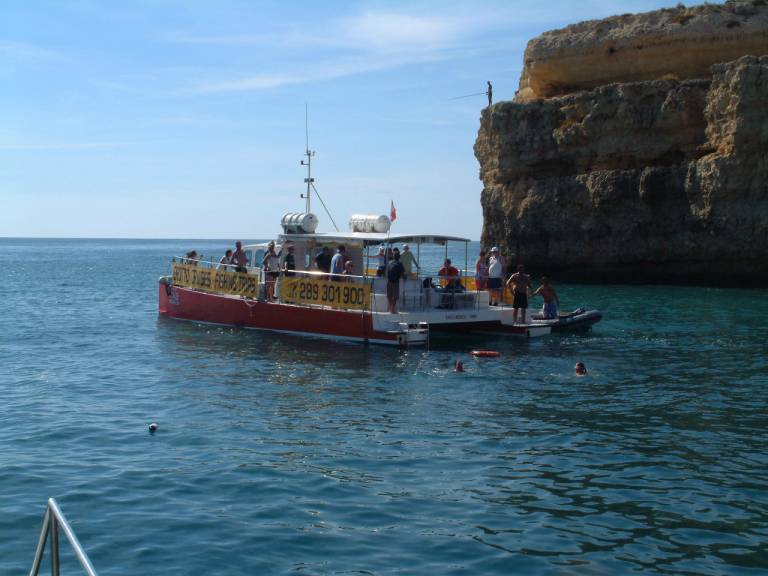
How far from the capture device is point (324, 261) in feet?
80.5

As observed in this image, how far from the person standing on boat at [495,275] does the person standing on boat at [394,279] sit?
3.21 metres

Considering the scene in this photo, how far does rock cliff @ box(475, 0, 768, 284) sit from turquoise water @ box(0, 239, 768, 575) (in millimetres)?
17979

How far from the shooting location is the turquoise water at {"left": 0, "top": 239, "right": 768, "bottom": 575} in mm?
8984

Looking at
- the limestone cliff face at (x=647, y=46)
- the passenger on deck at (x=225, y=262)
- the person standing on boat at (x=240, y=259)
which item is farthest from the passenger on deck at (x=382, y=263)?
the limestone cliff face at (x=647, y=46)

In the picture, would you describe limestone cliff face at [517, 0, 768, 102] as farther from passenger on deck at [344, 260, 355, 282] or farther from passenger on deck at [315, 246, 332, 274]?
passenger on deck at [344, 260, 355, 282]

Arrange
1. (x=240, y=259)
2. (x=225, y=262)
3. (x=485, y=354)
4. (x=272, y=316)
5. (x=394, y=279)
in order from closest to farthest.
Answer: (x=485, y=354) → (x=394, y=279) → (x=272, y=316) → (x=240, y=259) → (x=225, y=262)

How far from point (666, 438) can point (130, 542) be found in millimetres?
7675

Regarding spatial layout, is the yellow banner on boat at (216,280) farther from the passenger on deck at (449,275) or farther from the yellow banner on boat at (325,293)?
the passenger on deck at (449,275)

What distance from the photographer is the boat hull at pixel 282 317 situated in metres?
22.2

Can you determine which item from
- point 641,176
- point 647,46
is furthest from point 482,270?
point 647,46

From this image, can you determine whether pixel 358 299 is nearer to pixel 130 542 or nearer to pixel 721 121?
pixel 130 542

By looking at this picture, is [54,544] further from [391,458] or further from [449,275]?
[449,275]

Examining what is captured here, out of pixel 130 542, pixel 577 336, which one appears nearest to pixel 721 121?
pixel 577 336

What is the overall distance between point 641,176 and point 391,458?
107ft
